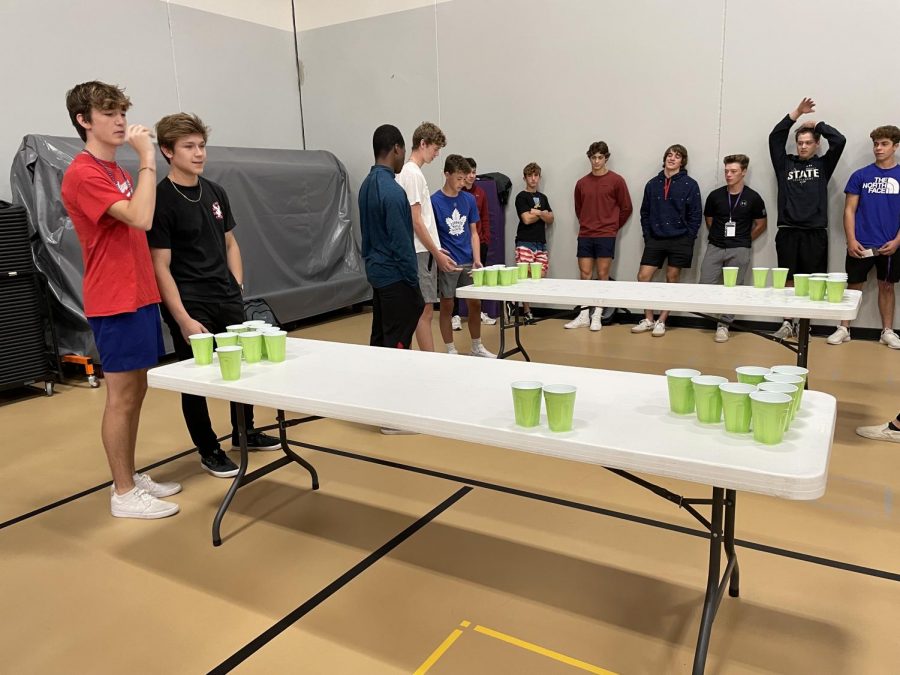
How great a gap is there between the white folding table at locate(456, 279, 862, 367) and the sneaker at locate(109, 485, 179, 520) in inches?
78.1

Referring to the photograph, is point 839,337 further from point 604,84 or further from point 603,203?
point 604,84

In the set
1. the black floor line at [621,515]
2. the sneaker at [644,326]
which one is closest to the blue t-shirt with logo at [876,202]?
the sneaker at [644,326]

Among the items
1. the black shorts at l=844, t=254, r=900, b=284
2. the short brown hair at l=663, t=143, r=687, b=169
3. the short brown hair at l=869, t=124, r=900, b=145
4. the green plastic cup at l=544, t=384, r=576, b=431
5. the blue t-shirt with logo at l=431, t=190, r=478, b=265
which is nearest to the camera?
the green plastic cup at l=544, t=384, r=576, b=431

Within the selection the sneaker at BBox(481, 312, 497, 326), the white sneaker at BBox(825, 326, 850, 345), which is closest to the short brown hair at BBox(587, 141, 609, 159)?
the sneaker at BBox(481, 312, 497, 326)

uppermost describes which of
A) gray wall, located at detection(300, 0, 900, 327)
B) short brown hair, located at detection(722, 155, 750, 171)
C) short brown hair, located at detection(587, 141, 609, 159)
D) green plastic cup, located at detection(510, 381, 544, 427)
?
gray wall, located at detection(300, 0, 900, 327)

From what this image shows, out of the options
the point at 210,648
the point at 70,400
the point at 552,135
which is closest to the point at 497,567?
the point at 210,648

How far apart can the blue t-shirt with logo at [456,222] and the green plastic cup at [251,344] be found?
94.3 inches

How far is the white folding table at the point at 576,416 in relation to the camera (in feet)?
4.45

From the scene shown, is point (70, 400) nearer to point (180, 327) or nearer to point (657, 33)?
point (180, 327)

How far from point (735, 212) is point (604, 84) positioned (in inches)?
67.2

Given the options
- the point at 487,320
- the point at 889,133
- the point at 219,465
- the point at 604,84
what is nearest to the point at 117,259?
the point at 219,465

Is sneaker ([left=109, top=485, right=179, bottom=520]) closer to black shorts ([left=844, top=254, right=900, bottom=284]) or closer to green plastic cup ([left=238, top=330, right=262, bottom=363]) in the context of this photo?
green plastic cup ([left=238, top=330, right=262, bottom=363])

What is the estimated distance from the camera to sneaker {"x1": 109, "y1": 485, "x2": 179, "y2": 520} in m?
2.70

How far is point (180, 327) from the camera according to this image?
2.75m
